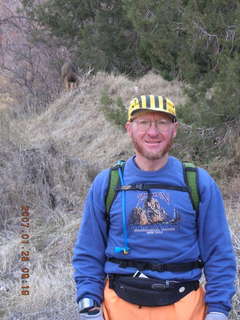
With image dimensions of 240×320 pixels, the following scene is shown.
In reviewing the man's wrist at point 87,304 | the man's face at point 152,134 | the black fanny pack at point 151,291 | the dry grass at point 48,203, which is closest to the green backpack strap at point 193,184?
the man's face at point 152,134

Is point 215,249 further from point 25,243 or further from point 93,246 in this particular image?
point 25,243

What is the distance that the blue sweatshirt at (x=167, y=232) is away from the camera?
220 centimetres

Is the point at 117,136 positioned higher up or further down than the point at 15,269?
higher up

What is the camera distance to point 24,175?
7.35 metres

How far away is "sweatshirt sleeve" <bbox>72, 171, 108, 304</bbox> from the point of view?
2291 millimetres

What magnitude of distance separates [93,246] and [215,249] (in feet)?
1.81

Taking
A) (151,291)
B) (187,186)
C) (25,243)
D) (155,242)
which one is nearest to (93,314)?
(151,291)

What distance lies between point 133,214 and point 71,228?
4.14m

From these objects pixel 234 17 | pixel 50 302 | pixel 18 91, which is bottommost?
pixel 50 302

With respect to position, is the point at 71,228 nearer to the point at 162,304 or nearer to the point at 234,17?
the point at 234,17

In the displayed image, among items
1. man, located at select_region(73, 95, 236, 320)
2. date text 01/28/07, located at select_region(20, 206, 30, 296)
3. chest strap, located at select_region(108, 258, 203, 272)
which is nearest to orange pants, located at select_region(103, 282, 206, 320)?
man, located at select_region(73, 95, 236, 320)

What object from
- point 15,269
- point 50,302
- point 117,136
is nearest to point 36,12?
point 117,136

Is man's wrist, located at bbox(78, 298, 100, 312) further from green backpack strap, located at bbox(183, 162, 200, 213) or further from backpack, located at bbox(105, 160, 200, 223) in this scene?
green backpack strap, located at bbox(183, 162, 200, 213)

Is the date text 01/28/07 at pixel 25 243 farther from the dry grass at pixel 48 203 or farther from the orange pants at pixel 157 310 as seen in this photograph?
the orange pants at pixel 157 310
